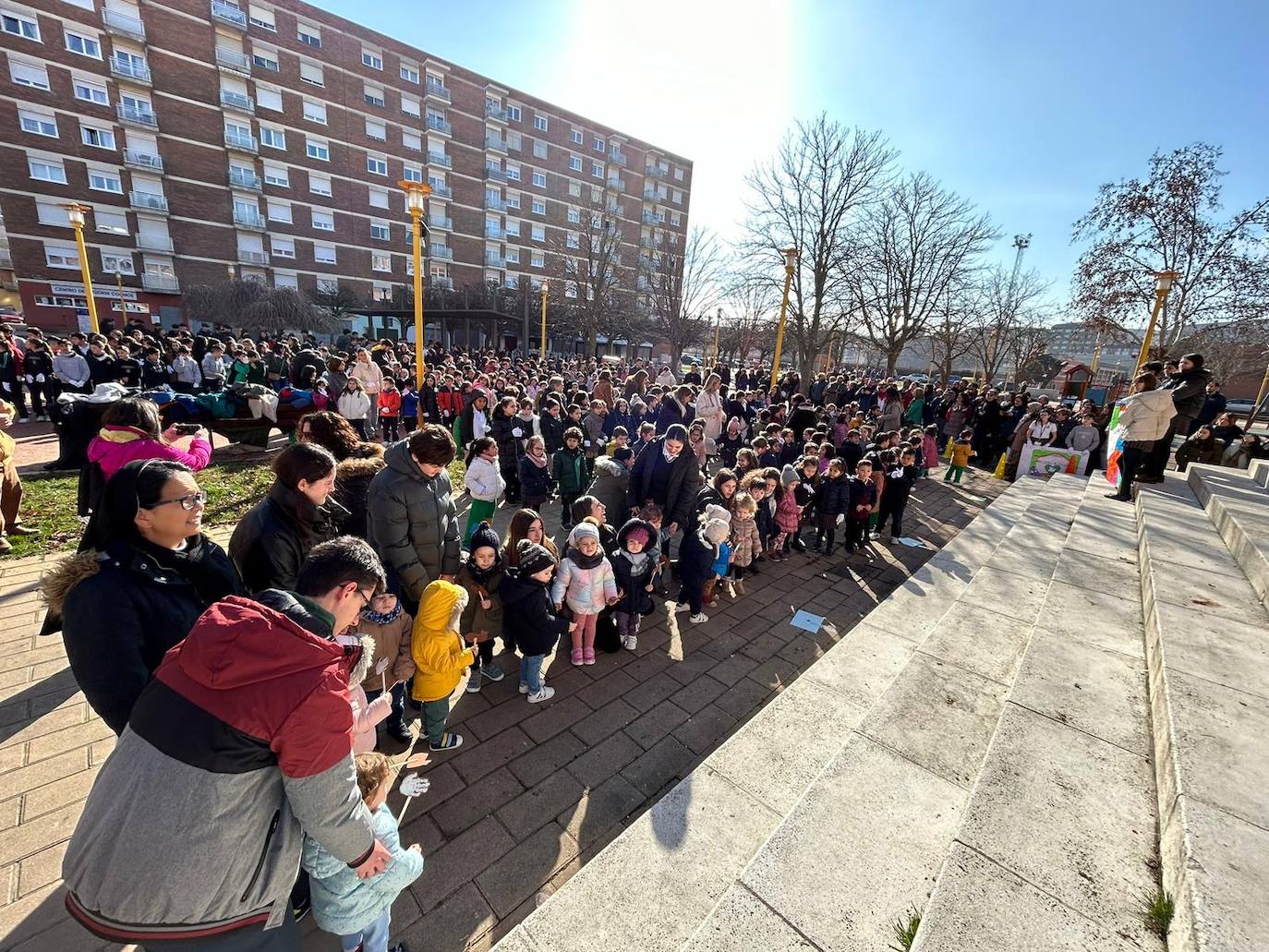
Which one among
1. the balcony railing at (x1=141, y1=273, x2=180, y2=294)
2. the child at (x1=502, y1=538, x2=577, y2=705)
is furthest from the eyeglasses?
the balcony railing at (x1=141, y1=273, x2=180, y2=294)

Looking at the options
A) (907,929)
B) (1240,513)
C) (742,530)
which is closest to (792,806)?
(907,929)

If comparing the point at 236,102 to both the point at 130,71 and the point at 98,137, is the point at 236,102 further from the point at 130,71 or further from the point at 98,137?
the point at 98,137

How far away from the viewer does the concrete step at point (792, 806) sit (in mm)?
2113

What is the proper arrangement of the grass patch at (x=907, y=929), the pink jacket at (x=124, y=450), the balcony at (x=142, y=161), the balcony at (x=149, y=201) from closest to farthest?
the grass patch at (x=907, y=929) → the pink jacket at (x=124, y=450) → the balcony at (x=142, y=161) → the balcony at (x=149, y=201)

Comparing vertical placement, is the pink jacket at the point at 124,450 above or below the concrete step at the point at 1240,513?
above

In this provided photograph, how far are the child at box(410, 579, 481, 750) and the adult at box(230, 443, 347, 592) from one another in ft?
2.44

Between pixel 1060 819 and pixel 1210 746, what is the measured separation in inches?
32.8

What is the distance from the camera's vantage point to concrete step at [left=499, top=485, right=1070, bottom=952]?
83.2 inches

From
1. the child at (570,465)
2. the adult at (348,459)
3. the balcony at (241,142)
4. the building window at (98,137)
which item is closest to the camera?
the adult at (348,459)

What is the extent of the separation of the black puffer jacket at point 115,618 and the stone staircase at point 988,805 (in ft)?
5.78

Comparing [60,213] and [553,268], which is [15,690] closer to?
[60,213]

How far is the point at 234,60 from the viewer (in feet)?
105

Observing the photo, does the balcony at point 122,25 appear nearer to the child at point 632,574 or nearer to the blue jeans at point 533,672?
the child at point 632,574

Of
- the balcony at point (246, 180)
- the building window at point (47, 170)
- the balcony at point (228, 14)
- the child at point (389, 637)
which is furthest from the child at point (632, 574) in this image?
the balcony at point (228, 14)
